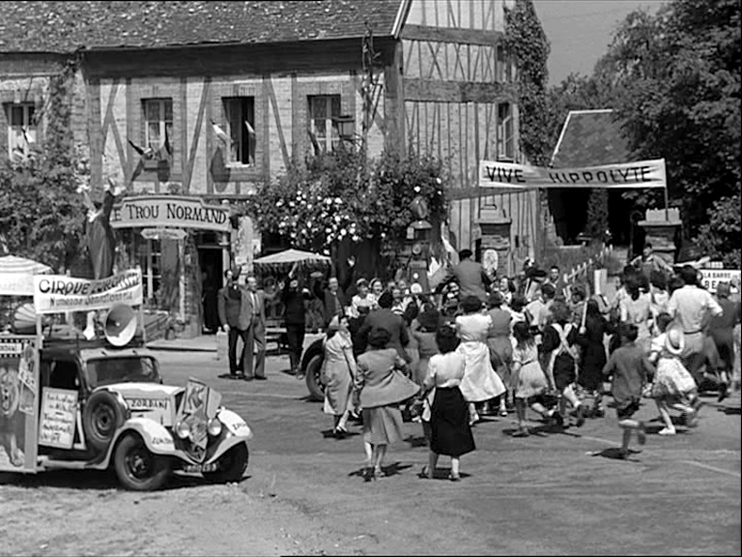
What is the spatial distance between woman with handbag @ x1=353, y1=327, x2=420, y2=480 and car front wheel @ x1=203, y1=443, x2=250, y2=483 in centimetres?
130

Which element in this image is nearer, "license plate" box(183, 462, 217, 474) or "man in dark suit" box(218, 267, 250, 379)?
"license plate" box(183, 462, 217, 474)

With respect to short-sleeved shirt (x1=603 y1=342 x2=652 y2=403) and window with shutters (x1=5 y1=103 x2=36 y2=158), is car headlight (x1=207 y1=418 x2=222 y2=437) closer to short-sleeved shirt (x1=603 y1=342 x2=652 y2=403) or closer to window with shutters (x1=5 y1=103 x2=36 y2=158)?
short-sleeved shirt (x1=603 y1=342 x2=652 y2=403)

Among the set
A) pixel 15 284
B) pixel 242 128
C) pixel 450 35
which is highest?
pixel 450 35

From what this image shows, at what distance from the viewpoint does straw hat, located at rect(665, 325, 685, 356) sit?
497 inches

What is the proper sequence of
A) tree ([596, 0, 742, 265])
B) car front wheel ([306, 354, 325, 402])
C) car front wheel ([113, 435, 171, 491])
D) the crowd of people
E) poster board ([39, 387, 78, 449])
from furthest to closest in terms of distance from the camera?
tree ([596, 0, 742, 265]) < car front wheel ([306, 354, 325, 402]) < poster board ([39, 387, 78, 449]) < car front wheel ([113, 435, 171, 491]) < the crowd of people

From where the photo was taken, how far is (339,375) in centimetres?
1461

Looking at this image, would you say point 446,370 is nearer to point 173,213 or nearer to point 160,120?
point 173,213

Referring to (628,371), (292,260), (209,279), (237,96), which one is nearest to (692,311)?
(628,371)

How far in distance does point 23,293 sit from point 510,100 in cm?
1729

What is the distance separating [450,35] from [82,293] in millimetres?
15521

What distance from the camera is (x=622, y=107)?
92.9 feet

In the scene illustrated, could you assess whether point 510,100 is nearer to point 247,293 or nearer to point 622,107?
point 622,107

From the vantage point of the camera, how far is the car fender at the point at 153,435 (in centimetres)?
1227

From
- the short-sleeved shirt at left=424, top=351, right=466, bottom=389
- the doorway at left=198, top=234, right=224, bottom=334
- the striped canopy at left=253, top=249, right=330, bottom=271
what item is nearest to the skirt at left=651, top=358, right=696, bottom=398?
the short-sleeved shirt at left=424, top=351, right=466, bottom=389
